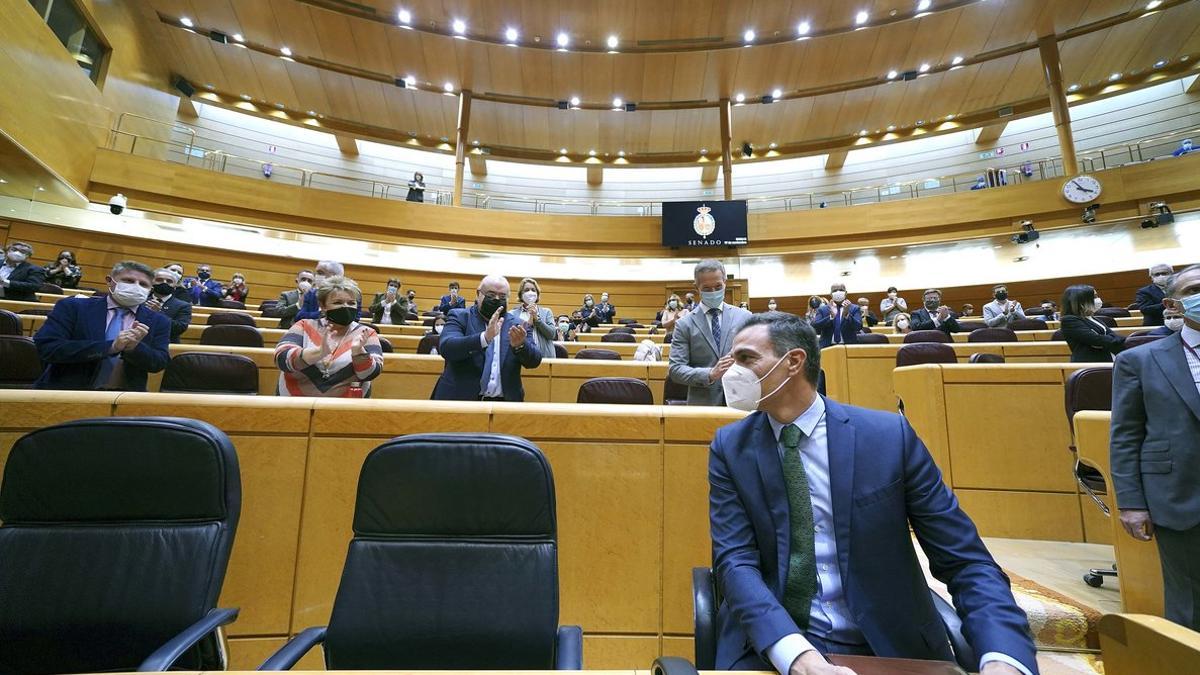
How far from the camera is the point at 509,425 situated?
1859mm

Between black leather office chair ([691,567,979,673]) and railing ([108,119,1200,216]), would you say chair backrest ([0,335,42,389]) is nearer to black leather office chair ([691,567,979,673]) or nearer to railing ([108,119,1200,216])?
black leather office chair ([691,567,979,673])

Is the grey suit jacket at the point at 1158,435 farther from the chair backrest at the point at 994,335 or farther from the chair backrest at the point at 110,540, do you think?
the chair backrest at the point at 994,335

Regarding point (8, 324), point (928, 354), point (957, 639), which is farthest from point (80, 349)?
point (928, 354)

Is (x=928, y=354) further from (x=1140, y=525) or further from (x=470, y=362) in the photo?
(x=470, y=362)

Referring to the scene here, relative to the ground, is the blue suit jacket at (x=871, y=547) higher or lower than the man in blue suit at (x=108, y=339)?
lower

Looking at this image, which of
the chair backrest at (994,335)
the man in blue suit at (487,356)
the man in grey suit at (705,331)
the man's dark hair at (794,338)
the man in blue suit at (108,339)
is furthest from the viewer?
the chair backrest at (994,335)

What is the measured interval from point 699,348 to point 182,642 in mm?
2535

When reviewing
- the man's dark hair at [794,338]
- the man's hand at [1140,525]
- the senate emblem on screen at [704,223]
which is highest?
the senate emblem on screen at [704,223]

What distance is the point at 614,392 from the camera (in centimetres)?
317

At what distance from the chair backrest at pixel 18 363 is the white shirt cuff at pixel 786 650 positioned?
14.3 ft

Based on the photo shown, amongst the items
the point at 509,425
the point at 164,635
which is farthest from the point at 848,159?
the point at 164,635

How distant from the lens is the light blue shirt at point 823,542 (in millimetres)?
1113

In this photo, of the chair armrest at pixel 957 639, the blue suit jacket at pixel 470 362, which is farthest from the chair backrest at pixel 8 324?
the chair armrest at pixel 957 639

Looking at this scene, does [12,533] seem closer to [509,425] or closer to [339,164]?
[509,425]
